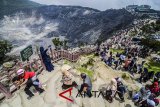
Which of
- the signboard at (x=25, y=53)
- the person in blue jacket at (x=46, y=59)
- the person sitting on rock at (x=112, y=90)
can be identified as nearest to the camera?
the person sitting on rock at (x=112, y=90)

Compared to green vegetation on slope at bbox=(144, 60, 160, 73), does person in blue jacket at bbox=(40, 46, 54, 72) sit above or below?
above

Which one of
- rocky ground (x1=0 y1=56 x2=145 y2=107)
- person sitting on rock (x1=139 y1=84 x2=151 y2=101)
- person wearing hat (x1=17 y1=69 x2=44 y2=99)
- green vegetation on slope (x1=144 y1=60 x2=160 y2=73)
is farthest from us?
green vegetation on slope (x1=144 y1=60 x2=160 y2=73)

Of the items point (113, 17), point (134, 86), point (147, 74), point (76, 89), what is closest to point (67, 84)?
point (76, 89)

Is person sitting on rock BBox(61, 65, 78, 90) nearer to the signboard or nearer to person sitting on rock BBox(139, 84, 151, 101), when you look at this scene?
the signboard

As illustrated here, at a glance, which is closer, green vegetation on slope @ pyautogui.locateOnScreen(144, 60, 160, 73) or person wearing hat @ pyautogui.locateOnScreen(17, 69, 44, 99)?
person wearing hat @ pyautogui.locateOnScreen(17, 69, 44, 99)

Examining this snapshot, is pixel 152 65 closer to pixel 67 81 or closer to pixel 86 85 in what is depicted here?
pixel 67 81

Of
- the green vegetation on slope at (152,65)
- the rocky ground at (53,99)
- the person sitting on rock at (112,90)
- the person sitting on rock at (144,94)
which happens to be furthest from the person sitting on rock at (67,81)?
the green vegetation on slope at (152,65)

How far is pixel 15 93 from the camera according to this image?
12172mm

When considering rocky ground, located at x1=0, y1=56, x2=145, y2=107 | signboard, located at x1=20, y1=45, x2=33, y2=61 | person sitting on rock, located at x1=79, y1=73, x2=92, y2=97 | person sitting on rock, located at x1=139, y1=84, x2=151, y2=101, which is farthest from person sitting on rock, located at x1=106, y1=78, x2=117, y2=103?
signboard, located at x1=20, y1=45, x2=33, y2=61

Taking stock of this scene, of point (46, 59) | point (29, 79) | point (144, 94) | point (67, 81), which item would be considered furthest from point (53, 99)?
point (144, 94)

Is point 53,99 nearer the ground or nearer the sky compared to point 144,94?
nearer the ground

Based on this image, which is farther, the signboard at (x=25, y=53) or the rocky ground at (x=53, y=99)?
the signboard at (x=25, y=53)

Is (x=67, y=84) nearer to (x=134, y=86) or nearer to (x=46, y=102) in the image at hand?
(x=46, y=102)

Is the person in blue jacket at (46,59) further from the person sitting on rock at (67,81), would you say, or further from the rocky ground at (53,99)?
the person sitting on rock at (67,81)
